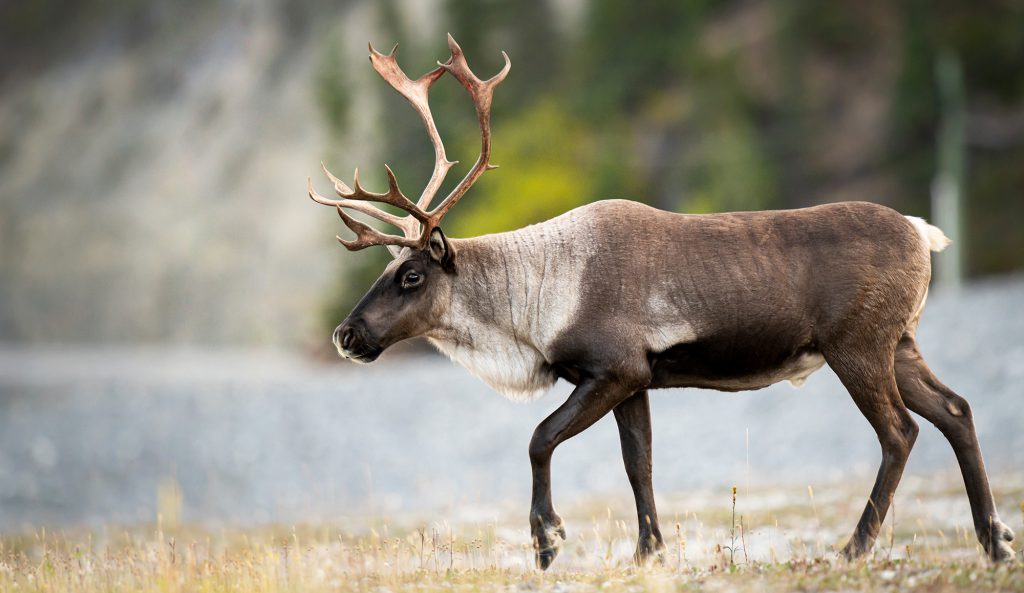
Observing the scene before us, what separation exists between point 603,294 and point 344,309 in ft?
151

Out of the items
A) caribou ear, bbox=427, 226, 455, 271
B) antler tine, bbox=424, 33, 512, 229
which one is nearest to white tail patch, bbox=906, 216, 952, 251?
antler tine, bbox=424, 33, 512, 229

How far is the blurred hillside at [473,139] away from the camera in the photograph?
54312mm

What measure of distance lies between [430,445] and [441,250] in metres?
16.0

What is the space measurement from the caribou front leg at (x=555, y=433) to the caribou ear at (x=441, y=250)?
4.59 ft

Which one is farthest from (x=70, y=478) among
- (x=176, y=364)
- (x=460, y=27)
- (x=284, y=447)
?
(x=176, y=364)

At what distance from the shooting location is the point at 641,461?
30.8ft

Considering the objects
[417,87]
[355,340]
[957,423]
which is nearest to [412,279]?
[355,340]

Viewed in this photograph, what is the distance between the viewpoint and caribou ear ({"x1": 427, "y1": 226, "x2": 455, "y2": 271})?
9391mm

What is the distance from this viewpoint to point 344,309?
2137 inches

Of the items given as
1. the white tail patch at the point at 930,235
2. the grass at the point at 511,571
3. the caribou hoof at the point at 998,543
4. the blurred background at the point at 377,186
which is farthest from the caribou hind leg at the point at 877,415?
the blurred background at the point at 377,186

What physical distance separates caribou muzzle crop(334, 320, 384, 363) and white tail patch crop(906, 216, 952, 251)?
413 centimetres

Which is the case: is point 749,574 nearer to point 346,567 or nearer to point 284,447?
point 346,567

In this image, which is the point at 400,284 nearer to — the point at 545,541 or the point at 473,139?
the point at 545,541

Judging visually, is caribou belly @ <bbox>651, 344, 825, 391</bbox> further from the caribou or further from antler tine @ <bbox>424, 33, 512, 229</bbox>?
antler tine @ <bbox>424, 33, 512, 229</bbox>
